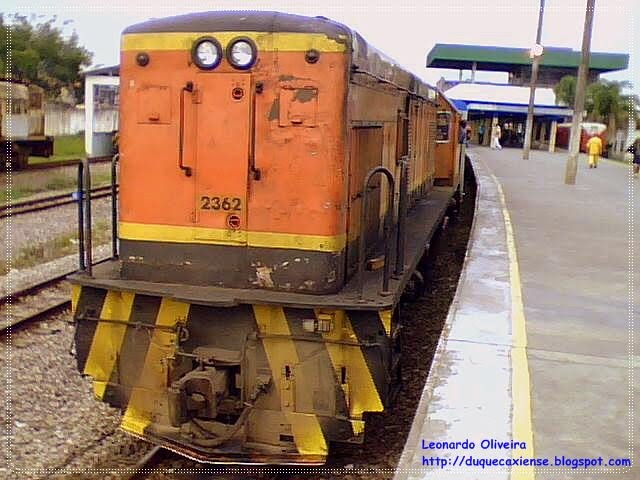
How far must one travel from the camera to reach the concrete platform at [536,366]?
3.58 m

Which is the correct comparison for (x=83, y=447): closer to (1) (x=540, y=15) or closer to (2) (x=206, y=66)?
(2) (x=206, y=66)

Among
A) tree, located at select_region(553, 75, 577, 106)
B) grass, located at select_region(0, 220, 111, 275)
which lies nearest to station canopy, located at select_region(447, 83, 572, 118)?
tree, located at select_region(553, 75, 577, 106)

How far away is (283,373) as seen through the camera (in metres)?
4.46

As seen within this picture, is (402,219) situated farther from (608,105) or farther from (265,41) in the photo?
(608,105)

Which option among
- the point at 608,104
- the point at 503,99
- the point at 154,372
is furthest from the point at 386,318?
the point at 503,99

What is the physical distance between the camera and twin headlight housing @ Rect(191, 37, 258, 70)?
446cm

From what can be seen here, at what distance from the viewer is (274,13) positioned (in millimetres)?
4469

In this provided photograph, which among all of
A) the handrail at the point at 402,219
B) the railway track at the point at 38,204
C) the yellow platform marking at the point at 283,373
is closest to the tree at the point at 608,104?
the railway track at the point at 38,204

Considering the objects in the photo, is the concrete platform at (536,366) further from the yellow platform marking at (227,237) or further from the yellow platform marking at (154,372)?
the yellow platform marking at (154,372)

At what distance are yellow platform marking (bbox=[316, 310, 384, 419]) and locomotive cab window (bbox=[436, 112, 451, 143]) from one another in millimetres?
7561

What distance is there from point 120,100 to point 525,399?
3.12 meters

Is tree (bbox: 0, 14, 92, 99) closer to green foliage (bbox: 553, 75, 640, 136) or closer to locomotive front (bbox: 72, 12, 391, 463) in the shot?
green foliage (bbox: 553, 75, 640, 136)

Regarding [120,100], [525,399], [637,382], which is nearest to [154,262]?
[120,100]

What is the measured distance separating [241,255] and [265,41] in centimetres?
132
